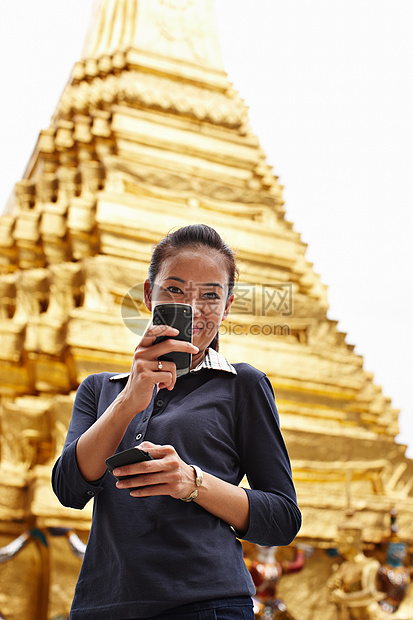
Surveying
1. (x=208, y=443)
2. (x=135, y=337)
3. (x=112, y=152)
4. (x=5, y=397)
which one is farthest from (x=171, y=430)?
(x=112, y=152)

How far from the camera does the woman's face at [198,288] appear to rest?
4.37ft

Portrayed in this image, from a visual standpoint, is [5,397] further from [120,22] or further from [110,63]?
[120,22]

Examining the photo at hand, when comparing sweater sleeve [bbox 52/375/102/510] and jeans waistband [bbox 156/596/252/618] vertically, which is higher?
sweater sleeve [bbox 52/375/102/510]

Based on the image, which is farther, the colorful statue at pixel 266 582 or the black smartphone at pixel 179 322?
the colorful statue at pixel 266 582

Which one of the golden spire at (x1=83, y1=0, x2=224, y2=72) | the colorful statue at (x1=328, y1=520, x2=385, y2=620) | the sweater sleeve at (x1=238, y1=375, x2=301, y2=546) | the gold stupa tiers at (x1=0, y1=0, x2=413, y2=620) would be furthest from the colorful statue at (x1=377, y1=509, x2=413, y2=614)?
the golden spire at (x1=83, y1=0, x2=224, y2=72)

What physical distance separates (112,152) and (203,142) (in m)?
1.20

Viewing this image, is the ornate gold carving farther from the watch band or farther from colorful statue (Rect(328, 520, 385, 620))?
the watch band

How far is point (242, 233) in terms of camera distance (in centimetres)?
698

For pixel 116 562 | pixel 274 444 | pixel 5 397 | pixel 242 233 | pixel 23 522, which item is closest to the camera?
pixel 116 562

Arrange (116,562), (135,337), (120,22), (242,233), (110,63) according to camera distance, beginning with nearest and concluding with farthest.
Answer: (116,562), (135,337), (242,233), (110,63), (120,22)

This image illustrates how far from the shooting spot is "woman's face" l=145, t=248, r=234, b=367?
133cm

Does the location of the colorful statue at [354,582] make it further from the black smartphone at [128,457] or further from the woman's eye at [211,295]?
the black smartphone at [128,457]

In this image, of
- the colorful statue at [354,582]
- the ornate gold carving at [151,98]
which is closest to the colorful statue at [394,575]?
the colorful statue at [354,582]

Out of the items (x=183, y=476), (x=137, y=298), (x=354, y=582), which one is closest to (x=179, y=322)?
(x=183, y=476)
